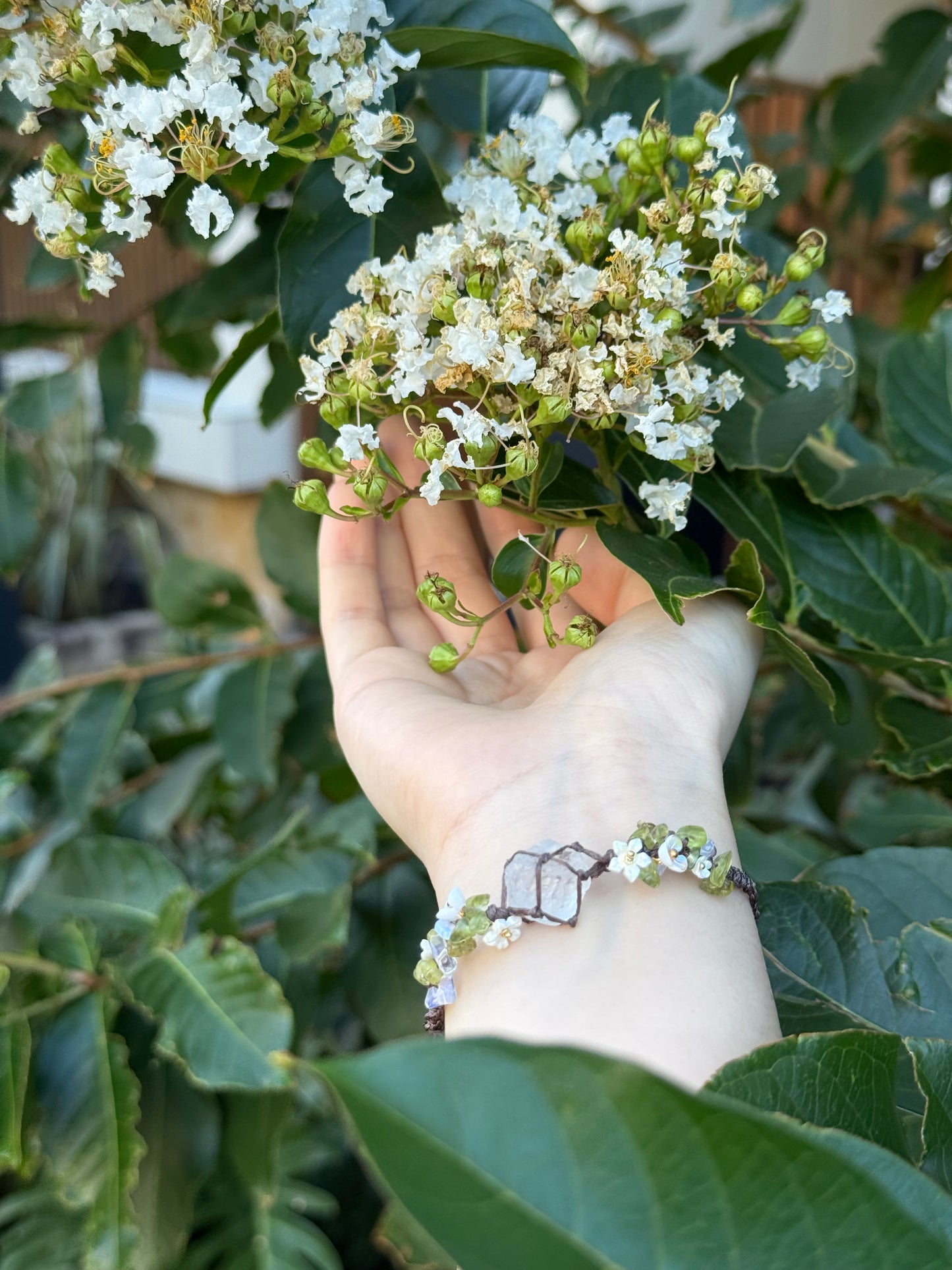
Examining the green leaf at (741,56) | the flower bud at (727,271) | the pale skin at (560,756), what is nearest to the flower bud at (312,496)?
the pale skin at (560,756)

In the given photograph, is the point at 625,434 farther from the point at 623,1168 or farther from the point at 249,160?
the point at 623,1168

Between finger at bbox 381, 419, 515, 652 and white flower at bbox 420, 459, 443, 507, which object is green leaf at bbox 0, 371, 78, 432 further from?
white flower at bbox 420, 459, 443, 507

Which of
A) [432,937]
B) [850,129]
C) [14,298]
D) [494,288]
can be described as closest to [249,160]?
[494,288]

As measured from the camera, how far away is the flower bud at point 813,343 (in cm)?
50

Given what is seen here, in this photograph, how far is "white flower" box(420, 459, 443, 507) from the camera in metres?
0.46

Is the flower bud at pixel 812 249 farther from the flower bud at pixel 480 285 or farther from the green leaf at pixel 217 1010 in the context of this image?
the green leaf at pixel 217 1010

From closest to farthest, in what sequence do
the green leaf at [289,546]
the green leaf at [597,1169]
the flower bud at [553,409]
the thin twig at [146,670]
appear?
the green leaf at [597,1169] → the flower bud at [553,409] → the green leaf at [289,546] → the thin twig at [146,670]

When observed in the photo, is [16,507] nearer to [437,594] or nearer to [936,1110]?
[437,594]

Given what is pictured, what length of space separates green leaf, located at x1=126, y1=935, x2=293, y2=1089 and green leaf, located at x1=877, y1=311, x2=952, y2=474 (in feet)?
1.97

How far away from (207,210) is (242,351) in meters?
0.12

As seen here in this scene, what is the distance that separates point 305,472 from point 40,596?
4.98 ft

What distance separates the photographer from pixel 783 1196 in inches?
10.5

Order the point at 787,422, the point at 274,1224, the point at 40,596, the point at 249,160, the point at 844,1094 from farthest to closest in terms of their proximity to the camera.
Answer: the point at 40,596 < the point at 274,1224 < the point at 787,422 < the point at 249,160 < the point at 844,1094

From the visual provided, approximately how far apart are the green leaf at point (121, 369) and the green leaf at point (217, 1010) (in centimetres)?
50
